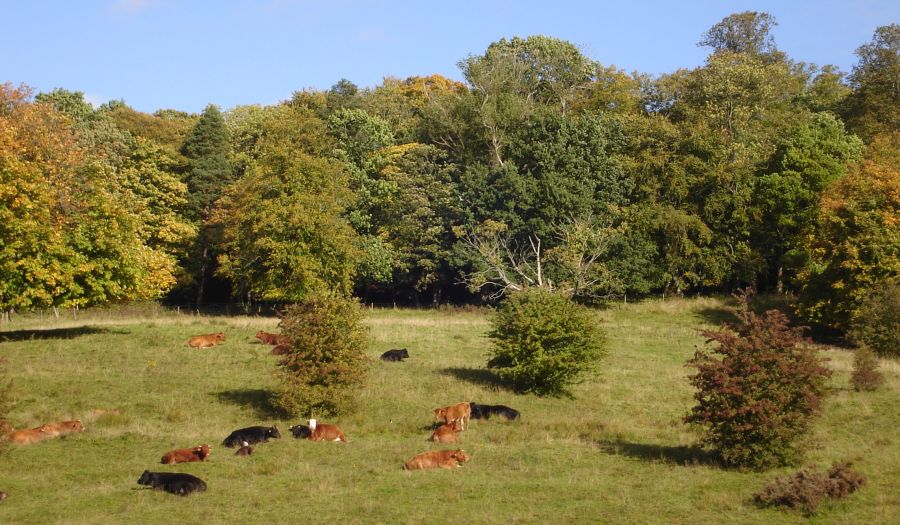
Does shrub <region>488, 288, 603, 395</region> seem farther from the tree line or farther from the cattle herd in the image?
the tree line

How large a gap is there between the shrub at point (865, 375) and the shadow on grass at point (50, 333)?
1131 inches

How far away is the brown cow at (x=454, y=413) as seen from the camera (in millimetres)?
23953

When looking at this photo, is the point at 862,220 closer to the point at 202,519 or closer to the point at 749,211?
the point at 749,211

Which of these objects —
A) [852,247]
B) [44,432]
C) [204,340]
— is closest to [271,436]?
[44,432]

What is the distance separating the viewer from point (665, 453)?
68.5ft

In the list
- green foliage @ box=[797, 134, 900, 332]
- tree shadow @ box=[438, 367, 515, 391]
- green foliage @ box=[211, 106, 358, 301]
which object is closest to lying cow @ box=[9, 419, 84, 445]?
tree shadow @ box=[438, 367, 515, 391]

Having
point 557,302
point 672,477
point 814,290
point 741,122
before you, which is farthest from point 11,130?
point 741,122

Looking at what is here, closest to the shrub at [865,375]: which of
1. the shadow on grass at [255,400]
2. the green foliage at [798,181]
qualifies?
the shadow on grass at [255,400]

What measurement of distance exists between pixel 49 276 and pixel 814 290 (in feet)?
116

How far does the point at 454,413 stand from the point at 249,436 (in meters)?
5.64

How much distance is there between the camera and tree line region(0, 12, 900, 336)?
4622 cm

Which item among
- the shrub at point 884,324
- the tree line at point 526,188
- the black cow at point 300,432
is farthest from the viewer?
the tree line at point 526,188

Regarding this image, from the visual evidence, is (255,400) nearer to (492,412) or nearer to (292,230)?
(492,412)

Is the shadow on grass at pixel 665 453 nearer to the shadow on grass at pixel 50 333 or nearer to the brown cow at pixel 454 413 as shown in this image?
the brown cow at pixel 454 413
